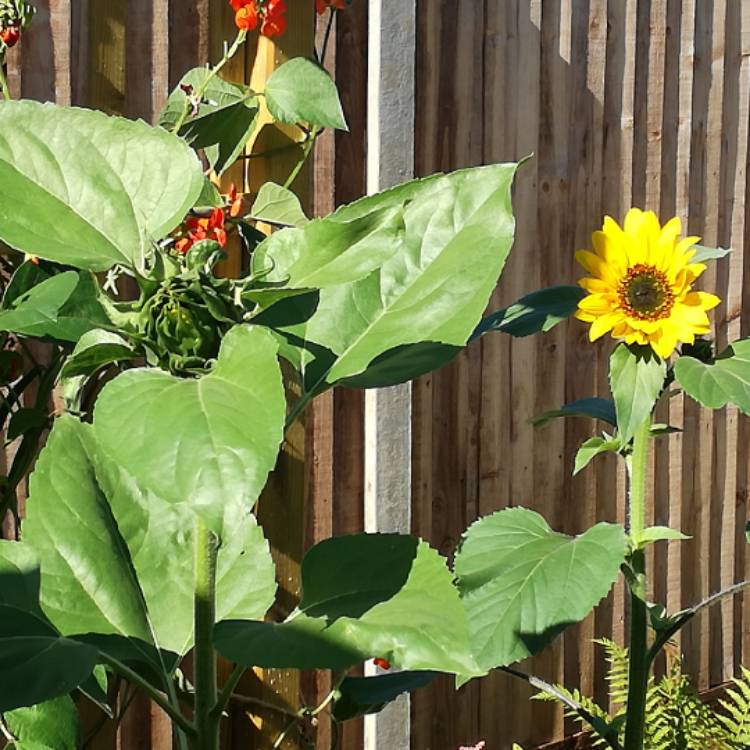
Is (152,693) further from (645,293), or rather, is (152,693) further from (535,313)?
(645,293)

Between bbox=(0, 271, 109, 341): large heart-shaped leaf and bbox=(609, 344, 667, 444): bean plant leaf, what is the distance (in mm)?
784

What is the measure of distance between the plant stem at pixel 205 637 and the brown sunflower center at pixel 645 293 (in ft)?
2.91

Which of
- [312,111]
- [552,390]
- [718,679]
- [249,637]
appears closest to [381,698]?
[249,637]

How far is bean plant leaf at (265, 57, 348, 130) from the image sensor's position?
1884 millimetres

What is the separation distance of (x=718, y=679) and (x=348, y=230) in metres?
3.41

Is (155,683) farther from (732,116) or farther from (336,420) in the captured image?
(732,116)

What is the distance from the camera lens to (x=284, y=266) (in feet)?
2.20

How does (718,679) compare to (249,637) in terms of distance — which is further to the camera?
(718,679)

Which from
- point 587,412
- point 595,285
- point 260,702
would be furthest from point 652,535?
point 260,702

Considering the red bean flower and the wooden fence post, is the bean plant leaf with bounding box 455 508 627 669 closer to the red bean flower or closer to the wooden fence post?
the red bean flower

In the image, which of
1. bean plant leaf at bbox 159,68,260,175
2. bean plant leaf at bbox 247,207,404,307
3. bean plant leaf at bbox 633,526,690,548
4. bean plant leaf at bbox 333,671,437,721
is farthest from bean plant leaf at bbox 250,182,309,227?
bean plant leaf at bbox 247,207,404,307

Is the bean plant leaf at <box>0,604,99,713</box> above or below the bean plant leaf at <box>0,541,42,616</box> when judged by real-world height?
below

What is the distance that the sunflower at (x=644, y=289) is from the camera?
4.94 feet

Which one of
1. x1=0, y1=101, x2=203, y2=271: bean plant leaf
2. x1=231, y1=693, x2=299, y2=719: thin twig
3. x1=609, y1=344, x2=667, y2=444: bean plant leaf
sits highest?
x1=0, y1=101, x2=203, y2=271: bean plant leaf
